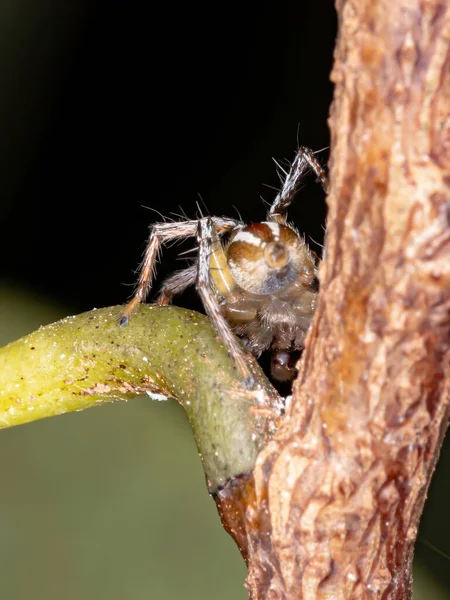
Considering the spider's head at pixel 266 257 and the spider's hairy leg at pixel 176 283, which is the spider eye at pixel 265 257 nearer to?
the spider's head at pixel 266 257

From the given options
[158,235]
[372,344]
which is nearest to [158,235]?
[158,235]

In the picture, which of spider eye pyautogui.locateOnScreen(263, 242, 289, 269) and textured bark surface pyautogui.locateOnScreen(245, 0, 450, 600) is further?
spider eye pyautogui.locateOnScreen(263, 242, 289, 269)

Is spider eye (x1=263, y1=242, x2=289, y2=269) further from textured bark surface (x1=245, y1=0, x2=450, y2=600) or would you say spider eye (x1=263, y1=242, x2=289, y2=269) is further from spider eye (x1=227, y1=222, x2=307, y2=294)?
textured bark surface (x1=245, y1=0, x2=450, y2=600)

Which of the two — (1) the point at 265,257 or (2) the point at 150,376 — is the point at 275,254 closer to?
(1) the point at 265,257

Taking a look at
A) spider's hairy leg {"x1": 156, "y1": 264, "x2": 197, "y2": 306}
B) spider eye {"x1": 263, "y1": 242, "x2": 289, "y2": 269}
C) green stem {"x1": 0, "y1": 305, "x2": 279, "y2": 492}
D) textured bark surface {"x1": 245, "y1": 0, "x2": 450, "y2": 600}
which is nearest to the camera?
textured bark surface {"x1": 245, "y1": 0, "x2": 450, "y2": 600}

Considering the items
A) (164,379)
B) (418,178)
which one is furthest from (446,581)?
(418,178)

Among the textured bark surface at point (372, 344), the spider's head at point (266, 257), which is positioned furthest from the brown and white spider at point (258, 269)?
the textured bark surface at point (372, 344)

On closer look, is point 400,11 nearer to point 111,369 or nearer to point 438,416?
point 438,416

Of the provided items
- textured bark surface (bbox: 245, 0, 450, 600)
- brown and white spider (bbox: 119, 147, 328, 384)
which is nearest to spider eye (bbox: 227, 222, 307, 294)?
brown and white spider (bbox: 119, 147, 328, 384)

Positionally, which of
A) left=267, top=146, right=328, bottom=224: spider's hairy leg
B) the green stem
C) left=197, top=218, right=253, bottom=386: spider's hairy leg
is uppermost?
left=267, top=146, right=328, bottom=224: spider's hairy leg
